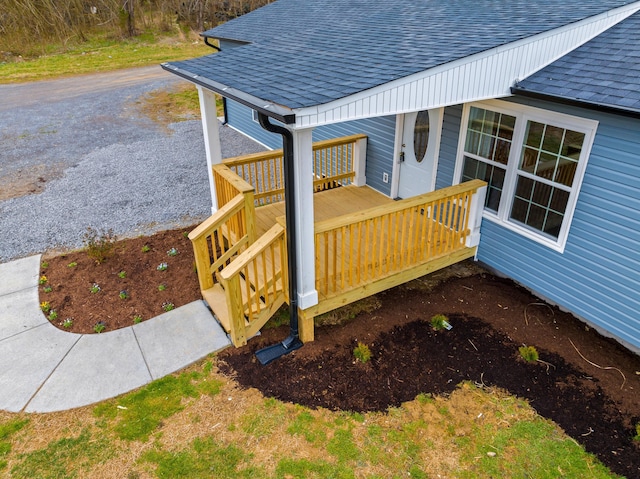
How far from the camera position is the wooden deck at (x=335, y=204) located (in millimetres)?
6579

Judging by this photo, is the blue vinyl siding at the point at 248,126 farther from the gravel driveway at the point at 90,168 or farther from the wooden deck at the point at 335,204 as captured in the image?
the wooden deck at the point at 335,204

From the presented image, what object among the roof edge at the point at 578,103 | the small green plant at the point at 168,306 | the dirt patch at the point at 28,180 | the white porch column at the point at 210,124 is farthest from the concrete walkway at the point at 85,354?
the dirt patch at the point at 28,180

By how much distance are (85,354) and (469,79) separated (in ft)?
16.6

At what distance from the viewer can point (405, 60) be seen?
14.2 ft

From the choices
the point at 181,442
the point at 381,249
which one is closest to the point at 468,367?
the point at 381,249

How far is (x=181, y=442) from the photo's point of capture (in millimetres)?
3830

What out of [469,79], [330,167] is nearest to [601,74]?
[469,79]

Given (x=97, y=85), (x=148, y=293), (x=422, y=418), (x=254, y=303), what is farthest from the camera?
(x=97, y=85)

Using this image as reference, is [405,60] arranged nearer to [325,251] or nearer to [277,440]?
[325,251]

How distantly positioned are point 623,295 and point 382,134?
4166mm

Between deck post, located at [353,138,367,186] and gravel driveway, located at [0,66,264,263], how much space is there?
2951 millimetres

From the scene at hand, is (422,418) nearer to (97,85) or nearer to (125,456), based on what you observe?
(125,456)

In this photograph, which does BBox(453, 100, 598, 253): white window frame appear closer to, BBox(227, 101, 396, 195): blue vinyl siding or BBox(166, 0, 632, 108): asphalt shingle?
BBox(166, 0, 632, 108): asphalt shingle

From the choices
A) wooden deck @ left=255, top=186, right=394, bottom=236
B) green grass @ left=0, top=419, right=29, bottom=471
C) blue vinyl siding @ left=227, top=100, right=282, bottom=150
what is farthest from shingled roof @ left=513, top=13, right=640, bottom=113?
blue vinyl siding @ left=227, top=100, right=282, bottom=150
